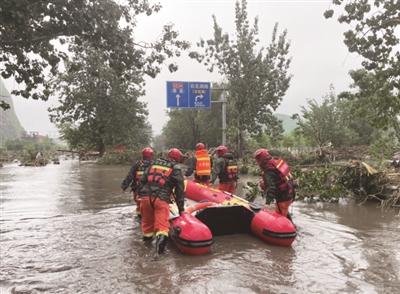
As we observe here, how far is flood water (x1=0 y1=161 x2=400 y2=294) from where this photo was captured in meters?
6.22

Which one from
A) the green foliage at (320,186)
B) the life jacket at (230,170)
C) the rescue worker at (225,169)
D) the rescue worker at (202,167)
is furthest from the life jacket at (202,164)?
the green foliage at (320,186)

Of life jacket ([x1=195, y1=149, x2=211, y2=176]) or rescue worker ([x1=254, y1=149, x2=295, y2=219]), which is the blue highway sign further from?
rescue worker ([x1=254, y1=149, x2=295, y2=219])

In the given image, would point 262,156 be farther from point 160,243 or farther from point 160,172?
point 160,243

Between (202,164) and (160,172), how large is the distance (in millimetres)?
4508

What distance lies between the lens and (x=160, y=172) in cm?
806

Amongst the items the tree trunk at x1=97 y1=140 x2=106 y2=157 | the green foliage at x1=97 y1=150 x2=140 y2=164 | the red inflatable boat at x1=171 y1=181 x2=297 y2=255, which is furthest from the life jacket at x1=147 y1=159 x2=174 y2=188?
the tree trunk at x1=97 y1=140 x2=106 y2=157

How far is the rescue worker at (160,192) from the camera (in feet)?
25.7

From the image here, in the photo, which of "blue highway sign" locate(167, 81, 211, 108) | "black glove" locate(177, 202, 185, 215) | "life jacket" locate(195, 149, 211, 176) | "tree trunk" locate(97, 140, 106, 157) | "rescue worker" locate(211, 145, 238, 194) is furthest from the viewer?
"tree trunk" locate(97, 140, 106, 157)

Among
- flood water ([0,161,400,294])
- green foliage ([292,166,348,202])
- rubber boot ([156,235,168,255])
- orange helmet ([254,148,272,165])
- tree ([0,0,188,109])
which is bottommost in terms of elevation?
flood water ([0,161,400,294])

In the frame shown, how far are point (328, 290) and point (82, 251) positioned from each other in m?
4.26

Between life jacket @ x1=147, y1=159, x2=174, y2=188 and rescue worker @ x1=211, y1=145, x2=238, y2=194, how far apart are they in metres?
3.33

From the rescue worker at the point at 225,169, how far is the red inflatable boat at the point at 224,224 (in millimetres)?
1058

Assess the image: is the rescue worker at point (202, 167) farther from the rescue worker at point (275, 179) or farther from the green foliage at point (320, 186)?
the rescue worker at point (275, 179)

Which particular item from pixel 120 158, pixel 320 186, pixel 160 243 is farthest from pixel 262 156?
pixel 120 158
